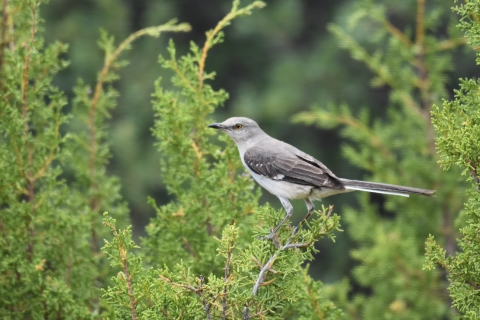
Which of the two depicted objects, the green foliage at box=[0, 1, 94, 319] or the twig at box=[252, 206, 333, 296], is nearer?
the twig at box=[252, 206, 333, 296]

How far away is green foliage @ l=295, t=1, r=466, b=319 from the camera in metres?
5.98

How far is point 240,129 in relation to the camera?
5172mm

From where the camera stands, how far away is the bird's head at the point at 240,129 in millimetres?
5062

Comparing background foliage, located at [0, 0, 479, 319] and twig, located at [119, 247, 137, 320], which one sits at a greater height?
background foliage, located at [0, 0, 479, 319]

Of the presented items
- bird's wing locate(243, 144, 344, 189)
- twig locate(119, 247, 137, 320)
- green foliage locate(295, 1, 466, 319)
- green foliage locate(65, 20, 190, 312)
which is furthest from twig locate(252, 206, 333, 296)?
green foliage locate(295, 1, 466, 319)

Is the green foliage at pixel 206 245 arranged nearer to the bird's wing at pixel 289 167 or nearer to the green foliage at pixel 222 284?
the green foliage at pixel 222 284

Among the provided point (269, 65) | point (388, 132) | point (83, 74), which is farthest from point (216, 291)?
point (269, 65)

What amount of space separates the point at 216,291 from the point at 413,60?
4.02 metres

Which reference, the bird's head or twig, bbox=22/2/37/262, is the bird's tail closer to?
the bird's head

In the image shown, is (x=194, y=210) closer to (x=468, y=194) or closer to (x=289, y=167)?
Answer: (x=289, y=167)

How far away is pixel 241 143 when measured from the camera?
5.14 meters

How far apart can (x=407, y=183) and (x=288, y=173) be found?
6.39 ft

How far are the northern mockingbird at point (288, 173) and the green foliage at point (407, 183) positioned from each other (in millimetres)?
1532

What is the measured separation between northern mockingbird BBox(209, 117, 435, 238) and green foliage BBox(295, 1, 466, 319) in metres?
1.53
